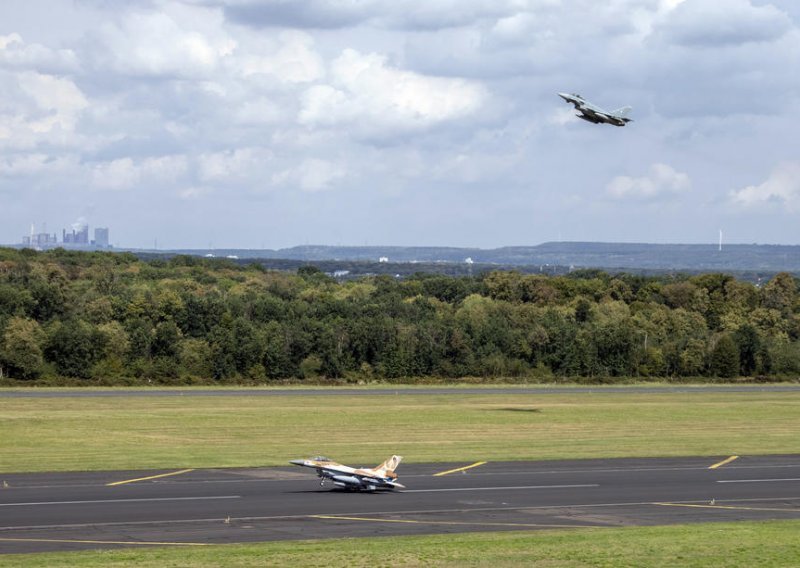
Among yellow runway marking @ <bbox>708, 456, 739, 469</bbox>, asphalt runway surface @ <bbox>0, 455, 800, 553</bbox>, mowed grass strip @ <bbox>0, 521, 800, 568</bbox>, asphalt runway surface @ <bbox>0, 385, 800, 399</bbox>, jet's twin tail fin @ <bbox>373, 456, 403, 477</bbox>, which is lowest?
asphalt runway surface @ <bbox>0, 385, 800, 399</bbox>

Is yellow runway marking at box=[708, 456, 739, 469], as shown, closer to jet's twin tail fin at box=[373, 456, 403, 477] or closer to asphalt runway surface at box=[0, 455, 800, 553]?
asphalt runway surface at box=[0, 455, 800, 553]

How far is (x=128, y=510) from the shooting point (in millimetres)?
38531

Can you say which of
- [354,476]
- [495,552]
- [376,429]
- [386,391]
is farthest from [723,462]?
[386,391]

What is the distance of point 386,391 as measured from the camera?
331 feet

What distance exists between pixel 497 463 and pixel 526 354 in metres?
72.2

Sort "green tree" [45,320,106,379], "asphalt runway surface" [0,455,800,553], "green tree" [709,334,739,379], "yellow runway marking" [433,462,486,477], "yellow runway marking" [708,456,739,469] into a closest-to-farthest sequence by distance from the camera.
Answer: "asphalt runway surface" [0,455,800,553] < "yellow runway marking" [433,462,486,477] < "yellow runway marking" [708,456,739,469] < "green tree" [45,320,106,379] < "green tree" [709,334,739,379]

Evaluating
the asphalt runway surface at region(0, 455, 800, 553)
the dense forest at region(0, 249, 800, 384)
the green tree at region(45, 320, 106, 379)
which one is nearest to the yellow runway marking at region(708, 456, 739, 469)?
the asphalt runway surface at region(0, 455, 800, 553)

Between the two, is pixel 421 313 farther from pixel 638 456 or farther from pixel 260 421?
pixel 638 456

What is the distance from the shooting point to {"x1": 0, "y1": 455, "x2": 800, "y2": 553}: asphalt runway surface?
35.3 m

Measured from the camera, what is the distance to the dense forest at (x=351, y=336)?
10800cm

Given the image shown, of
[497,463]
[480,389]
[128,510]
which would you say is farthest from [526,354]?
[128,510]

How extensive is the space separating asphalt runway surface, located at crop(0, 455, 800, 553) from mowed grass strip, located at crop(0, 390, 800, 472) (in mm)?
4766

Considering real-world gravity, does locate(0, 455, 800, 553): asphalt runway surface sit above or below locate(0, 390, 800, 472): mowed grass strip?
above

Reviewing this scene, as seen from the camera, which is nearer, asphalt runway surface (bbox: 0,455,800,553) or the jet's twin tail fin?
asphalt runway surface (bbox: 0,455,800,553)
